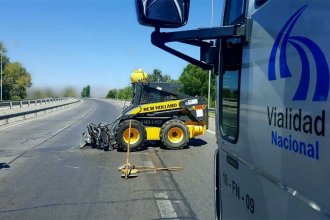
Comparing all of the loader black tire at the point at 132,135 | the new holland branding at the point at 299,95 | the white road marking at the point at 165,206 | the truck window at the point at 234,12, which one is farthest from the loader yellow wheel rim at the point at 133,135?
the new holland branding at the point at 299,95

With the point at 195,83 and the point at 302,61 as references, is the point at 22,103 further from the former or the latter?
the point at 302,61

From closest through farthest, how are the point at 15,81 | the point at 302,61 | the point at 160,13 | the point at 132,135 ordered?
the point at 302,61 → the point at 160,13 → the point at 132,135 → the point at 15,81

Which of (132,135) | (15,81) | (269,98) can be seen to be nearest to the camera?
(269,98)

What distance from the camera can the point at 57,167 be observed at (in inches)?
453

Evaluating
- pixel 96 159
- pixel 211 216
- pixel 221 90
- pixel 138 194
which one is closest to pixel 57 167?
pixel 96 159

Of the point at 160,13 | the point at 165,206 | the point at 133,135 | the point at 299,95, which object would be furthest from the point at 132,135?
the point at 299,95

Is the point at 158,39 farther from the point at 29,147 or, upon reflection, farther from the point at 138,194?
the point at 29,147

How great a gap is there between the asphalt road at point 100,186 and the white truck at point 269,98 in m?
3.64

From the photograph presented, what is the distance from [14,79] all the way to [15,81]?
0.85 meters

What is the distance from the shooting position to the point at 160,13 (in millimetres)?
2912

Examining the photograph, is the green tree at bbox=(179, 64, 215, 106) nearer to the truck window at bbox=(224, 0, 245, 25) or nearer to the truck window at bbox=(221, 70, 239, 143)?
the truck window at bbox=(224, 0, 245, 25)

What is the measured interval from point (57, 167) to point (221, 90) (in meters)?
8.63

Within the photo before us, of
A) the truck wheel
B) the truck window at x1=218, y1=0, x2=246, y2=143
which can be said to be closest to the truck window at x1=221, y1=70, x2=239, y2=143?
the truck window at x1=218, y1=0, x2=246, y2=143

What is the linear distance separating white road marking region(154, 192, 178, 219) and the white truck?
3.13 metres
